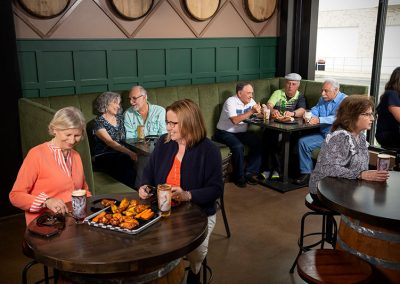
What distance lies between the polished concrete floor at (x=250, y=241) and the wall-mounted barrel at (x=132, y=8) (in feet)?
7.22

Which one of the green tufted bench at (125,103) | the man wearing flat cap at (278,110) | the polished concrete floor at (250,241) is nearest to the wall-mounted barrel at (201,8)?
the green tufted bench at (125,103)

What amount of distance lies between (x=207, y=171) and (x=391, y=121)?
289 centimetres

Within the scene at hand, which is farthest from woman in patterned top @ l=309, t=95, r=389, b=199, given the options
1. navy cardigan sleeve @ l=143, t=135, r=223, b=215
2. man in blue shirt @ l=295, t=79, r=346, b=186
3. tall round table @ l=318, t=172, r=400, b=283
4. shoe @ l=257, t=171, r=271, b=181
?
shoe @ l=257, t=171, r=271, b=181

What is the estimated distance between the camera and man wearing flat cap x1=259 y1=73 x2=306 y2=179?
5.09 metres

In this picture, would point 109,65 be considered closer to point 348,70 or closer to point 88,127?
point 88,127

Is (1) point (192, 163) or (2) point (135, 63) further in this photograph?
(2) point (135, 63)

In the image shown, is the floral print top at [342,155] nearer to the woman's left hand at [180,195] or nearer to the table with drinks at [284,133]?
the woman's left hand at [180,195]

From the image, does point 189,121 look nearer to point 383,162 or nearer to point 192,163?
point 192,163

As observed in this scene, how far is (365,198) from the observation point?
7.28 ft

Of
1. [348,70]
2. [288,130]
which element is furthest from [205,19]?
[348,70]

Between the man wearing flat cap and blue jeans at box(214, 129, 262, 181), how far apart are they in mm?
170

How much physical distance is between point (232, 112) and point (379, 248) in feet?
9.77

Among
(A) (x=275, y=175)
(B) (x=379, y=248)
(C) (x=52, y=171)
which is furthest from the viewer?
(A) (x=275, y=175)

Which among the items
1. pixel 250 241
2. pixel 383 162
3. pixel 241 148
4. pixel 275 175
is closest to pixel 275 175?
pixel 275 175
